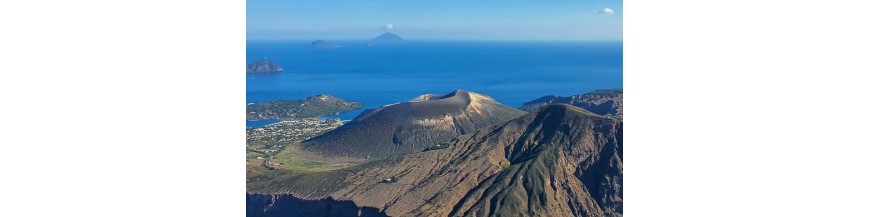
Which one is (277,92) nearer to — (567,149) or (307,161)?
(307,161)

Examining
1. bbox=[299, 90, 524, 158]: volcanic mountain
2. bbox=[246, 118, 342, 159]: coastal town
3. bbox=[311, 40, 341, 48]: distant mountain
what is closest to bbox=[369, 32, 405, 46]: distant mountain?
bbox=[311, 40, 341, 48]: distant mountain

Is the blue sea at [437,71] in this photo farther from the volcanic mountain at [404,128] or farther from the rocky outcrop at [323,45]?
the volcanic mountain at [404,128]

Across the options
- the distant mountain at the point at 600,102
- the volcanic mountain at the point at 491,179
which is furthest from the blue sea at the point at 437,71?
the volcanic mountain at the point at 491,179

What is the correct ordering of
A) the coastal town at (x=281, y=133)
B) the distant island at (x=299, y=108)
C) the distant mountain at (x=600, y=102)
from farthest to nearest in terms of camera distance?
the distant island at (x=299, y=108)
the distant mountain at (x=600, y=102)
the coastal town at (x=281, y=133)

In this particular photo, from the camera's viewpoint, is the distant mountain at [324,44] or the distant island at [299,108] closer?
the distant island at [299,108]

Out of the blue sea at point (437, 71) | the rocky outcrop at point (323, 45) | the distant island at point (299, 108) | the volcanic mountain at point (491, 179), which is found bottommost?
the volcanic mountain at point (491, 179)

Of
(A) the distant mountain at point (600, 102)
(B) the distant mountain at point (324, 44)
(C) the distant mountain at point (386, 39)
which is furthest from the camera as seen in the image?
(B) the distant mountain at point (324, 44)

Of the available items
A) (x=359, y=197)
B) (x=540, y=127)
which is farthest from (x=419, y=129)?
(x=359, y=197)
